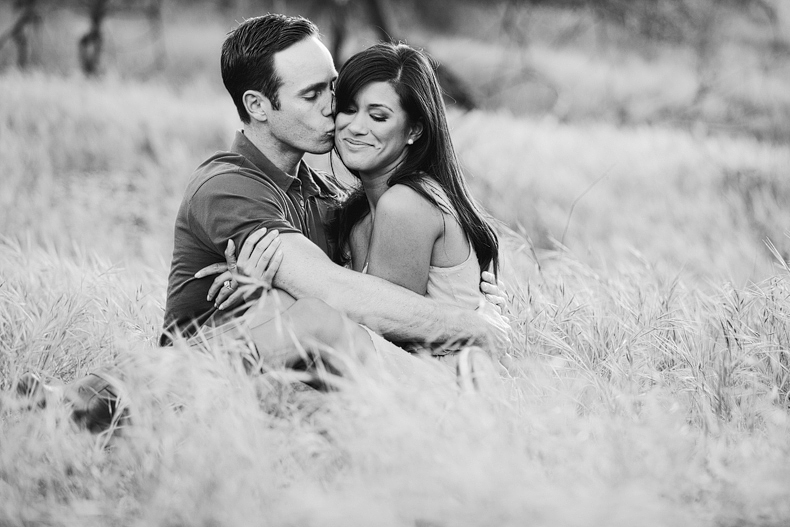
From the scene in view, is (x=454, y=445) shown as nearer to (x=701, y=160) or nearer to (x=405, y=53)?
(x=405, y=53)

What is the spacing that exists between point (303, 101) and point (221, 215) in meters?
0.65

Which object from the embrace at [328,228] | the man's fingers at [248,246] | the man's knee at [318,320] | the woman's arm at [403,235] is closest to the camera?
the man's knee at [318,320]

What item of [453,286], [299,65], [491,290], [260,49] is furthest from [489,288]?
[260,49]

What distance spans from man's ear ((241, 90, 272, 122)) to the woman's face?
1.04ft

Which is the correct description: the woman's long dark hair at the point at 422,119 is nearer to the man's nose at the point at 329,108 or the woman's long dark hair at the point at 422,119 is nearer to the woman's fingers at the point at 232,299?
the man's nose at the point at 329,108

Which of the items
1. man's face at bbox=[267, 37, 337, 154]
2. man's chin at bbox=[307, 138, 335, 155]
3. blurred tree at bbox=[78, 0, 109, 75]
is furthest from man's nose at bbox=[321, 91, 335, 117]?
blurred tree at bbox=[78, 0, 109, 75]

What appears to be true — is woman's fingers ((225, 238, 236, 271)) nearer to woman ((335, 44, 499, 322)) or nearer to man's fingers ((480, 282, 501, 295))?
woman ((335, 44, 499, 322))

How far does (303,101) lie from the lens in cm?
338

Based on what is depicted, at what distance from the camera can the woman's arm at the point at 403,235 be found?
3.08 m

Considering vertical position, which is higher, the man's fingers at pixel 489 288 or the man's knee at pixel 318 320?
the man's knee at pixel 318 320

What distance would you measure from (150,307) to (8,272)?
81 cm

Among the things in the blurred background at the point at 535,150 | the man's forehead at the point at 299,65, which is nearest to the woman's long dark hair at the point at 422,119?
the man's forehead at the point at 299,65

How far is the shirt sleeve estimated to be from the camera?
3.02 metres

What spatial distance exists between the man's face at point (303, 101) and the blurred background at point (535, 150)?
112 centimetres
